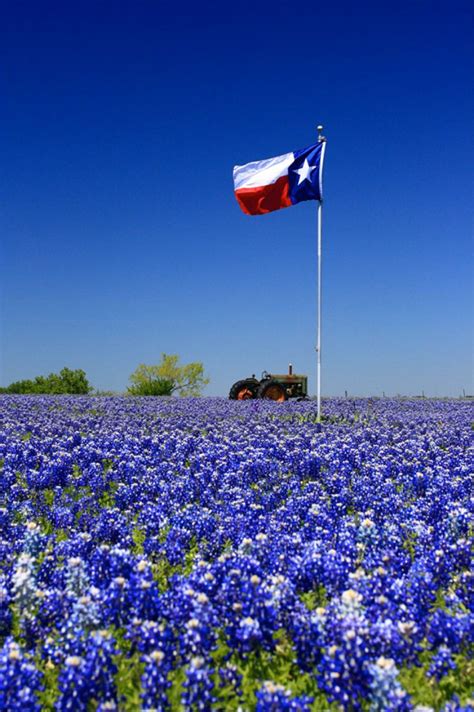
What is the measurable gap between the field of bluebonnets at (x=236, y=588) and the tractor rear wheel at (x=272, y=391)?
21702mm

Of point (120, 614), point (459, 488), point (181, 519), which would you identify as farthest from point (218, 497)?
point (120, 614)

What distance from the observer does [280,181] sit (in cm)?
2002

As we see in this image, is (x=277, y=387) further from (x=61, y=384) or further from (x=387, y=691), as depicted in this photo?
(x=387, y=691)

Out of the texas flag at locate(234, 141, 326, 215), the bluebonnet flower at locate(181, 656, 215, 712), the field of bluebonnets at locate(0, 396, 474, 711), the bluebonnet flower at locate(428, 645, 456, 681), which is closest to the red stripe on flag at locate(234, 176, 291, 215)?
the texas flag at locate(234, 141, 326, 215)

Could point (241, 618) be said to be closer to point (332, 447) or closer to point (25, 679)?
point (25, 679)

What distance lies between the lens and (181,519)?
20.5 ft

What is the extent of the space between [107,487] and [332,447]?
470 centimetres

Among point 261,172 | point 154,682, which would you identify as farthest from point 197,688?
point 261,172

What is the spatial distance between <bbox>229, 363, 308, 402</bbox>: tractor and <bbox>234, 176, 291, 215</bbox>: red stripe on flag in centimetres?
1277

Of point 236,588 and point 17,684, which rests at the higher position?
point 236,588

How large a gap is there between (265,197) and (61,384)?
30.0 metres

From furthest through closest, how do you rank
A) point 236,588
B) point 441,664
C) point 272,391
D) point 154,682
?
point 272,391 < point 236,588 < point 441,664 < point 154,682

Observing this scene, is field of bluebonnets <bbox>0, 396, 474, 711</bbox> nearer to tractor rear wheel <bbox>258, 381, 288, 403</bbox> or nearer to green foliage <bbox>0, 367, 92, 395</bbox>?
tractor rear wheel <bbox>258, 381, 288, 403</bbox>

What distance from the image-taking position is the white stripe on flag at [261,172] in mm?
19906
